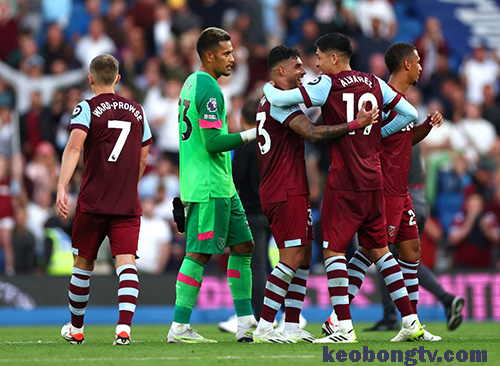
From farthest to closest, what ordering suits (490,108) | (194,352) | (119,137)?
1. (490,108)
2. (119,137)
3. (194,352)

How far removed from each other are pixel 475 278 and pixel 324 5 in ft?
23.6

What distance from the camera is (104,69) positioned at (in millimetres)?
8539

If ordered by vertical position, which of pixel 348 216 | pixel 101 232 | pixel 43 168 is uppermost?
pixel 43 168

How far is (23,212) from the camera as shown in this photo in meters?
15.5

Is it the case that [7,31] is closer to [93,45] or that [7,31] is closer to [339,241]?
[93,45]

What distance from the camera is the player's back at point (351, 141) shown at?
321 inches

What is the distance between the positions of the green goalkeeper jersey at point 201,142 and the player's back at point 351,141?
974mm

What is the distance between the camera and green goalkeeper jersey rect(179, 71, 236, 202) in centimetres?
856

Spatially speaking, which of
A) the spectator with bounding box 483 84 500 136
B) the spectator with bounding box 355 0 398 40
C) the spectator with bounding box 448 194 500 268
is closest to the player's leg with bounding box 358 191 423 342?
the spectator with bounding box 448 194 500 268

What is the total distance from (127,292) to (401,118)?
2.77m

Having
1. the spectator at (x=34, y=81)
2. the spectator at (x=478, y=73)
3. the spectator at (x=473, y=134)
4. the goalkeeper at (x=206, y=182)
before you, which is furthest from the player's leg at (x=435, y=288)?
the spectator at (x=478, y=73)

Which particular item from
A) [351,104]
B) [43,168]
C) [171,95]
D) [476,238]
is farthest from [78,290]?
[476,238]

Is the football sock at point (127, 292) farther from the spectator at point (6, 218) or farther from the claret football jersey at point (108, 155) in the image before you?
the spectator at point (6, 218)

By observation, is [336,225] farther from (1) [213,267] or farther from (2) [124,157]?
(1) [213,267]
